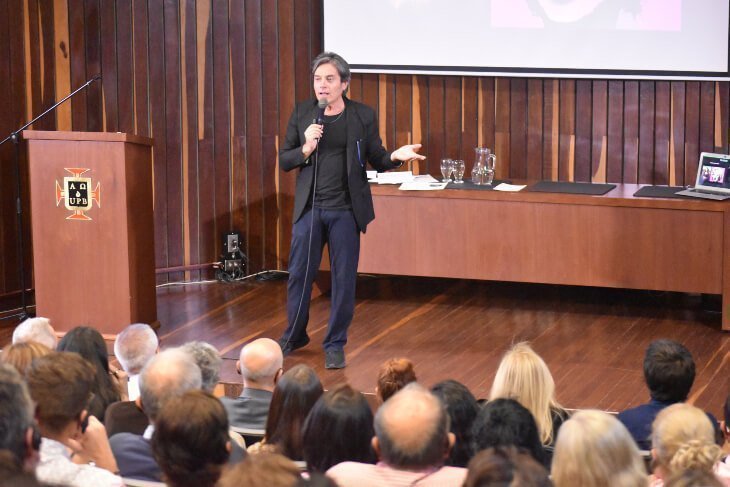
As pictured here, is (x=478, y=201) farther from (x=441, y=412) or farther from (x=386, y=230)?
(x=441, y=412)

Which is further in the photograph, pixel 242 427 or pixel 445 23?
pixel 445 23

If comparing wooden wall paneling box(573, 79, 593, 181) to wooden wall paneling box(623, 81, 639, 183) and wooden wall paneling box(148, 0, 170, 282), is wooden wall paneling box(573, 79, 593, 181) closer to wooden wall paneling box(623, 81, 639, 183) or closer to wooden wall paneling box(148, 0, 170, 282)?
wooden wall paneling box(623, 81, 639, 183)

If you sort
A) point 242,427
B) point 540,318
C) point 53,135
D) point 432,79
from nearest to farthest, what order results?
point 242,427 → point 53,135 → point 540,318 → point 432,79

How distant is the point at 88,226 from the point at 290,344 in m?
1.19

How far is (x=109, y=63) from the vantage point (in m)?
7.12

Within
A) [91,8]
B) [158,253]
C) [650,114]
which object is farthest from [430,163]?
[91,8]

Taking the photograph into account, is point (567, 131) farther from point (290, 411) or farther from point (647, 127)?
point (290, 411)

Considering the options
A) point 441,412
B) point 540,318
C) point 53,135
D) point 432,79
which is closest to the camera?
point 441,412

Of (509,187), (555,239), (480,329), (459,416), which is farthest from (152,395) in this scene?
(509,187)

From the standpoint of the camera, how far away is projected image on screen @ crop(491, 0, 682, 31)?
21.5ft

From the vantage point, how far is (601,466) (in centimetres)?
233

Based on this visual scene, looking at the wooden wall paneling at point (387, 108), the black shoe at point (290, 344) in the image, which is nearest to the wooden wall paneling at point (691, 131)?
Answer: the wooden wall paneling at point (387, 108)

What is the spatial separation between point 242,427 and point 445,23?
415 cm

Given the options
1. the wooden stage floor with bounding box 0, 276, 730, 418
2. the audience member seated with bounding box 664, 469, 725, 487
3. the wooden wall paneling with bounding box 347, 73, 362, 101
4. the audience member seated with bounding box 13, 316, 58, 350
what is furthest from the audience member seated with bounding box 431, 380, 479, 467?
the wooden wall paneling with bounding box 347, 73, 362, 101
